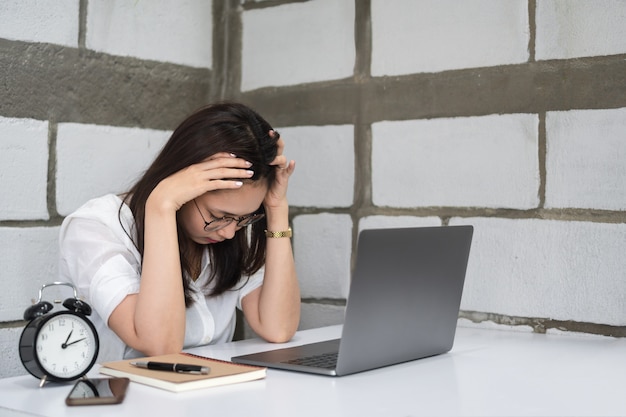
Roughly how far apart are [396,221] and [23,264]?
1.01 metres

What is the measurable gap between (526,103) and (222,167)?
822 millimetres

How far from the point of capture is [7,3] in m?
2.01

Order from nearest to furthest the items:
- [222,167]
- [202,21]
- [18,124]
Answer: [222,167], [18,124], [202,21]

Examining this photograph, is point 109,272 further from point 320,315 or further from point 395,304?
point 320,315

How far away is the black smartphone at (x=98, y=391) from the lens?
1200 mm

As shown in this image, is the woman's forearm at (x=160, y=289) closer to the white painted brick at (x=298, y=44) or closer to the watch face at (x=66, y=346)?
the watch face at (x=66, y=346)

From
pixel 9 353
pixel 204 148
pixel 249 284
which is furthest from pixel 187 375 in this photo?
pixel 9 353

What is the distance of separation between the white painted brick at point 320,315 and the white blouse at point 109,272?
0.45 metres

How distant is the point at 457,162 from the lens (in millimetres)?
2137

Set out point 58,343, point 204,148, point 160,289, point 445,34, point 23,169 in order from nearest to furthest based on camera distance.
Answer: point 58,343
point 160,289
point 204,148
point 23,169
point 445,34

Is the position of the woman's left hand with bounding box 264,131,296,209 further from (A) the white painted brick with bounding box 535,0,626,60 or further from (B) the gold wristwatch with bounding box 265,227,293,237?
(A) the white painted brick with bounding box 535,0,626,60

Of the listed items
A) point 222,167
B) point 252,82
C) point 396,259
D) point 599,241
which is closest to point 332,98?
point 252,82

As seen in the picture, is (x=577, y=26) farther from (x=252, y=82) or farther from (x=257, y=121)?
(x=252, y=82)

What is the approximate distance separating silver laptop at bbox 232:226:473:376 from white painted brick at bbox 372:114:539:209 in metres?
0.48
